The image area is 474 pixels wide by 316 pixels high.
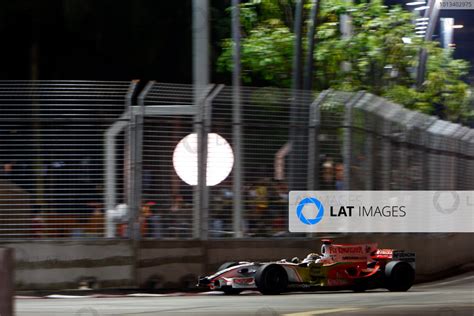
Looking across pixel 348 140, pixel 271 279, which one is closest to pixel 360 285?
pixel 271 279

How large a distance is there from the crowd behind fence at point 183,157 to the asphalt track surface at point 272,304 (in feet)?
4.77

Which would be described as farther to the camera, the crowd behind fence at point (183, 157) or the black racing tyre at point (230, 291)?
the crowd behind fence at point (183, 157)

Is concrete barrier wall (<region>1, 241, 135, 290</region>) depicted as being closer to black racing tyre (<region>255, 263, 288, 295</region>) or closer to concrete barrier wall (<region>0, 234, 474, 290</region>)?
concrete barrier wall (<region>0, 234, 474, 290</region>)

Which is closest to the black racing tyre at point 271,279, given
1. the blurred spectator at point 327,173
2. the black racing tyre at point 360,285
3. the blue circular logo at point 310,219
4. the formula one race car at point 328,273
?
the formula one race car at point 328,273

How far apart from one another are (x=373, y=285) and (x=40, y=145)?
4481 millimetres

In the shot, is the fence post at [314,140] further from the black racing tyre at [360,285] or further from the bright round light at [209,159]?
the black racing tyre at [360,285]

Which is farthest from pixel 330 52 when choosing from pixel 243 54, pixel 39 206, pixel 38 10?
pixel 39 206

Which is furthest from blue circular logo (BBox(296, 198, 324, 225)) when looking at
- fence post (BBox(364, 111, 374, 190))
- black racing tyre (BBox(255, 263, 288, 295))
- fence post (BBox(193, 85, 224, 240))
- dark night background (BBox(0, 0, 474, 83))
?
dark night background (BBox(0, 0, 474, 83))

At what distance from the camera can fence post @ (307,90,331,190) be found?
12.9 metres

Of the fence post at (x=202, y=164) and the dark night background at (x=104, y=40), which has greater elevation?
the dark night background at (x=104, y=40)

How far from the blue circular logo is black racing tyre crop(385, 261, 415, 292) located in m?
1.40

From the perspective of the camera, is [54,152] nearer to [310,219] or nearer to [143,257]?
[143,257]

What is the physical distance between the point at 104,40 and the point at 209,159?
3.40 meters

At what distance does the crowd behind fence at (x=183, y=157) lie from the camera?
39.7 feet
